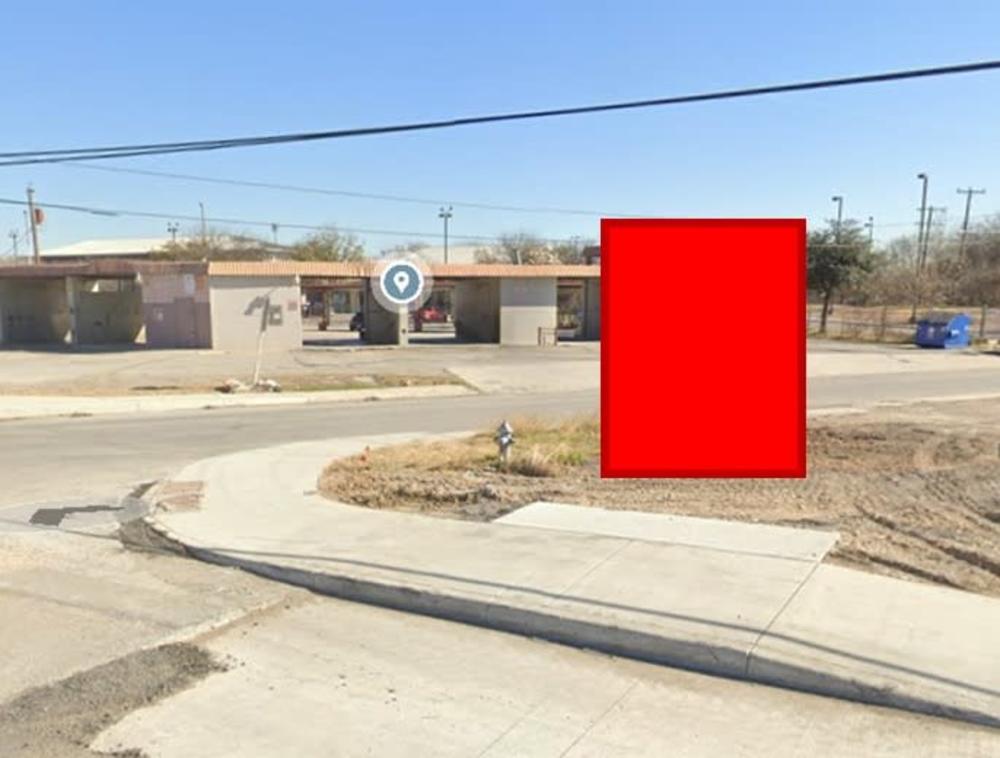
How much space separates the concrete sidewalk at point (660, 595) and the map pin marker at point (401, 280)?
1091 cm

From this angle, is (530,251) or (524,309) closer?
(524,309)

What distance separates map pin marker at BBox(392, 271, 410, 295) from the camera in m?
17.8

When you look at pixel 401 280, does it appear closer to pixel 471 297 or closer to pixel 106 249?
pixel 471 297

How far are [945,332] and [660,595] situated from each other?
123 ft

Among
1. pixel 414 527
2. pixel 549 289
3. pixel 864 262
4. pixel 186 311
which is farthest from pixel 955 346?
pixel 414 527

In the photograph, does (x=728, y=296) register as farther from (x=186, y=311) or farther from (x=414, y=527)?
(x=186, y=311)

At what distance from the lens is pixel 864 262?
150ft

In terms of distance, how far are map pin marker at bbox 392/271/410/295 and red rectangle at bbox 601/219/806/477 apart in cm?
1121

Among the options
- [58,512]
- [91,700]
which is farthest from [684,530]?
Answer: [58,512]

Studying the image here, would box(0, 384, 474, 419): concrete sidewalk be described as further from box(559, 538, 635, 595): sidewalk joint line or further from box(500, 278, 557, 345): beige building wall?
box(500, 278, 557, 345): beige building wall

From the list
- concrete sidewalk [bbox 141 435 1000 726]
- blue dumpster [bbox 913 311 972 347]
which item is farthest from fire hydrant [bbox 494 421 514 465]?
blue dumpster [bbox 913 311 972 347]

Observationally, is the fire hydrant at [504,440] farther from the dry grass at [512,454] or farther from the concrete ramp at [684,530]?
the concrete ramp at [684,530]

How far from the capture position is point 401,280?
18.0m

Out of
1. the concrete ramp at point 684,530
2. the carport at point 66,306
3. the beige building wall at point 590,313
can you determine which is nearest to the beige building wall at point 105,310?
the carport at point 66,306
